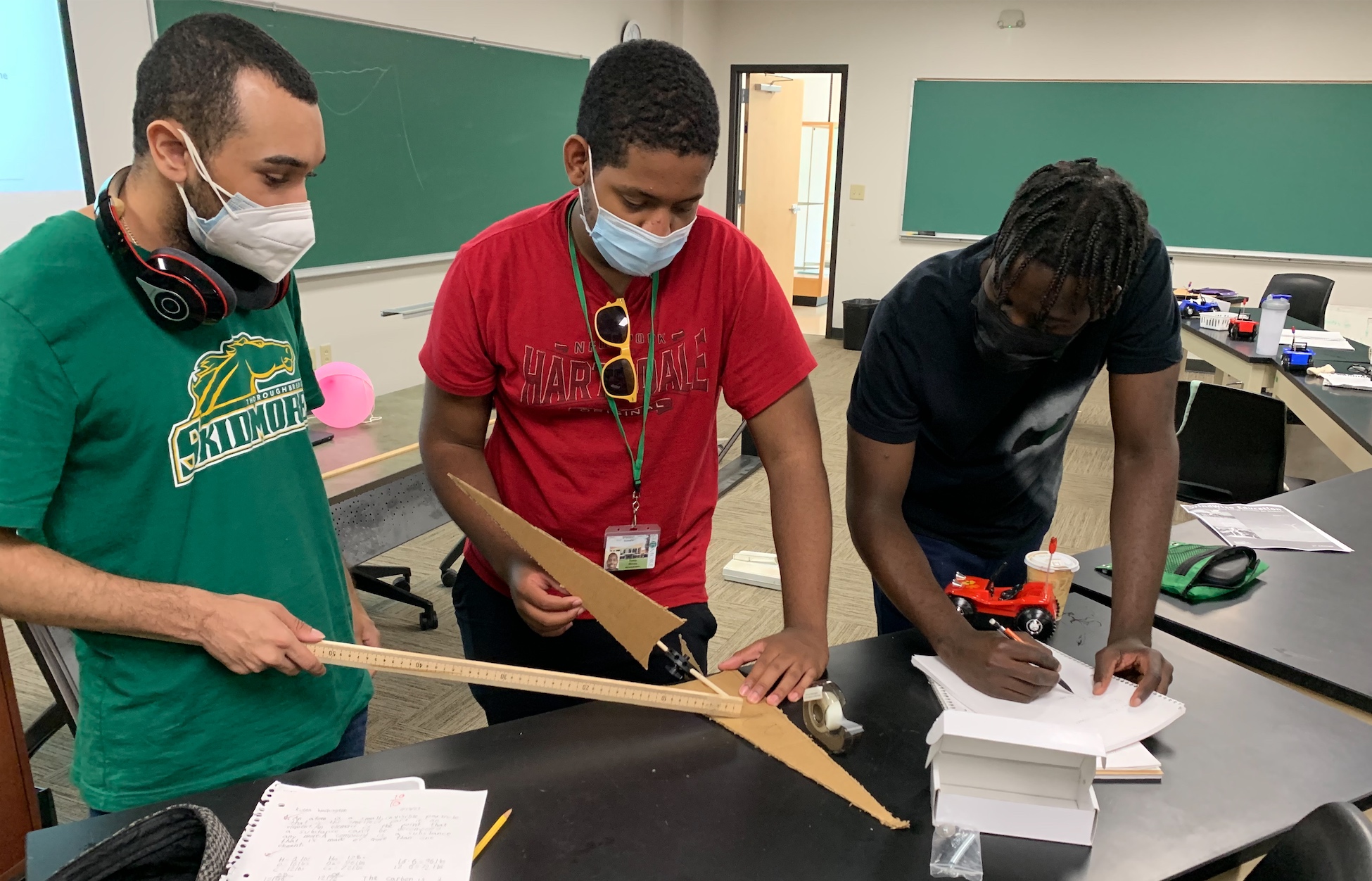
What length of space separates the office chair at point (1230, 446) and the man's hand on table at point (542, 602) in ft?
7.85

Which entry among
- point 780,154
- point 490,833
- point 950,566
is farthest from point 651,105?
point 780,154

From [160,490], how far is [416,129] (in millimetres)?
3639

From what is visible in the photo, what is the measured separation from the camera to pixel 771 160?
325 inches

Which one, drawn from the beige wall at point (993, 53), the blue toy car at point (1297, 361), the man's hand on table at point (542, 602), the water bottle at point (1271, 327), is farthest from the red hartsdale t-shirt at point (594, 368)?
the beige wall at point (993, 53)

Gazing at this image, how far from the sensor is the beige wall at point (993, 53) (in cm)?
631

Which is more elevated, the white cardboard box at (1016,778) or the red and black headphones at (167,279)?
the red and black headphones at (167,279)

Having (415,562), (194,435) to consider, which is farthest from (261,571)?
(415,562)

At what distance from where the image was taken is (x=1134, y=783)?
1071 millimetres

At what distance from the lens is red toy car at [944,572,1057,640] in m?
1.37

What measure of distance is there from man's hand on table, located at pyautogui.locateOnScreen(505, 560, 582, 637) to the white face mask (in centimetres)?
51

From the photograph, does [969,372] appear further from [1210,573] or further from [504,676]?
[504,676]

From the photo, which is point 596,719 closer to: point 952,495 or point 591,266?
point 591,266

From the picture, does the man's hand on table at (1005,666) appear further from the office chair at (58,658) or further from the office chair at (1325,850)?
the office chair at (58,658)

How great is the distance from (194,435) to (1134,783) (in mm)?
1202
